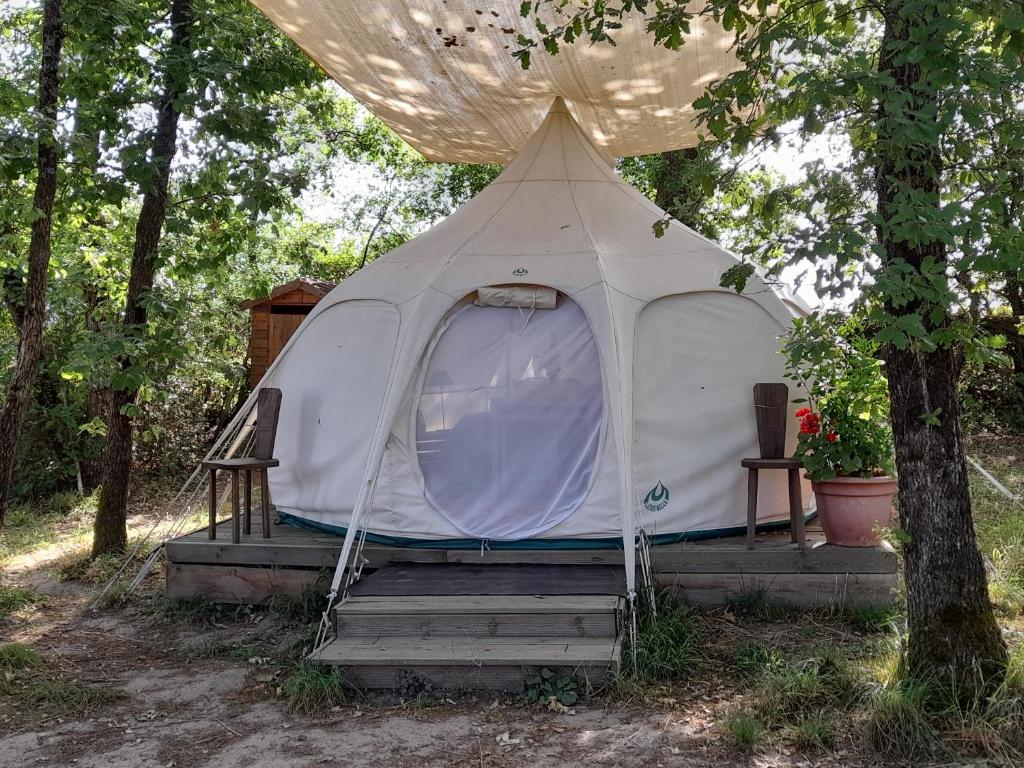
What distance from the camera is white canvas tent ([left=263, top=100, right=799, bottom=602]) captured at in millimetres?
5484

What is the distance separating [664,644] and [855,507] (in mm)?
1452

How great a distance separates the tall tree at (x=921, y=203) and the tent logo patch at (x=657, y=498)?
6.21 feet

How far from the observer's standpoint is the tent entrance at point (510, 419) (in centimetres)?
554

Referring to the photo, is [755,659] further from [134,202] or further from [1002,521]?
[134,202]

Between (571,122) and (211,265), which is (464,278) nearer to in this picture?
(571,122)

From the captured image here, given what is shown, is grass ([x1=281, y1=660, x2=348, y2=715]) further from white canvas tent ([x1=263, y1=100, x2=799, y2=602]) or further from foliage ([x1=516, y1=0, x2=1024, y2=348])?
foliage ([x1=516, y1=0, x2=1024, y2=348])

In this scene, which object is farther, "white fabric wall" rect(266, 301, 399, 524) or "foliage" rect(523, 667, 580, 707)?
"white fabric wall" rect(266, 301, 399, 524)

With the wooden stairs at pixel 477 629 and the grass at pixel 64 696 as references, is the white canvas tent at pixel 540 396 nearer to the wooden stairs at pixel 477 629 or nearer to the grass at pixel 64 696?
the wooden stairs at pixel 477 629

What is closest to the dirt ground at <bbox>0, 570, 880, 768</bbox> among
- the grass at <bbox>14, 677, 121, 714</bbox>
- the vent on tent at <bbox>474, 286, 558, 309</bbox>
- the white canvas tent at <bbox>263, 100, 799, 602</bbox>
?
the grass at <bbox>14, 677, 121, 714</bbox>

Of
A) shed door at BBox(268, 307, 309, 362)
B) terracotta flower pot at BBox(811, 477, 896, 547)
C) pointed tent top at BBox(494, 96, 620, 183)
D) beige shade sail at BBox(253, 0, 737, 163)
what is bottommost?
terracotta flower pot at BBox(811, 477, 896, 547)

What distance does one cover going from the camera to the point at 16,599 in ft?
19.2

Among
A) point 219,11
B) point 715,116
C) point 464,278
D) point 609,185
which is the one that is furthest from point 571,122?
point 715,116

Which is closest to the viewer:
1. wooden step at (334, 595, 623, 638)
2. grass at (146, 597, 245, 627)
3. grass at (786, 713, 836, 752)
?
grass at (786, 713, 836, 752)

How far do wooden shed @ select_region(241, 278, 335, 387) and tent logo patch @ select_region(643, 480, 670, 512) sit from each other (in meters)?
5.96
